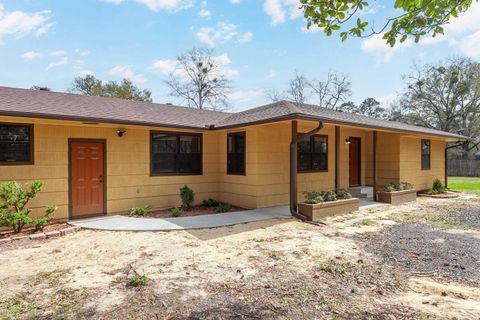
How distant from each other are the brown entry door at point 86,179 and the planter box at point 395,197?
29.5ft

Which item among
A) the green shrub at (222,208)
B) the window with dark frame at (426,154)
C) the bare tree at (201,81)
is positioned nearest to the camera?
the green shrub at (222,208)

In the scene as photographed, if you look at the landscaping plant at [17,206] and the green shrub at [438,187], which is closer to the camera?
the landscaping plant at [17,206]

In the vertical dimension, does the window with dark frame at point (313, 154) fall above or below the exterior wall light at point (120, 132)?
below

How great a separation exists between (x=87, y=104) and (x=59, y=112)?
1.77 m

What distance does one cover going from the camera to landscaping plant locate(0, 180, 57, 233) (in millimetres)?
5887

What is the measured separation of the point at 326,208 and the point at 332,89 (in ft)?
Answer: 92.6

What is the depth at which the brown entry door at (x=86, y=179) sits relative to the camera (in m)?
7.30

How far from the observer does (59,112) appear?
259 inches

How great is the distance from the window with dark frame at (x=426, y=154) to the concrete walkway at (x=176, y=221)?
8.93m

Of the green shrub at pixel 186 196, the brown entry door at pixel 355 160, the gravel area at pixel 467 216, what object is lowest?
the gravel area at pixel 467 216

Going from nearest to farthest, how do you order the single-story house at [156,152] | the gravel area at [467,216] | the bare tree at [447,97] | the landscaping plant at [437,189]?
1. the single-story house at [156,152]
2. the gravel area at [467,216]
3. the landscaping plant at [437,189]
4. the bare tree at [447,97]

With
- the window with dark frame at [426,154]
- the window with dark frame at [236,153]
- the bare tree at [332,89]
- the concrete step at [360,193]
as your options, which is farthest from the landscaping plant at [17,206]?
the bare tree at [332,89]

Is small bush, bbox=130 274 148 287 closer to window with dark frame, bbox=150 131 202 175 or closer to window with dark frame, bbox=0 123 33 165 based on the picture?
window with dark frame, bbox=0 123 33 165

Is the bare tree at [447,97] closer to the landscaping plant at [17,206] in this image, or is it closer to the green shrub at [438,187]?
the green shrub at [438,187]
